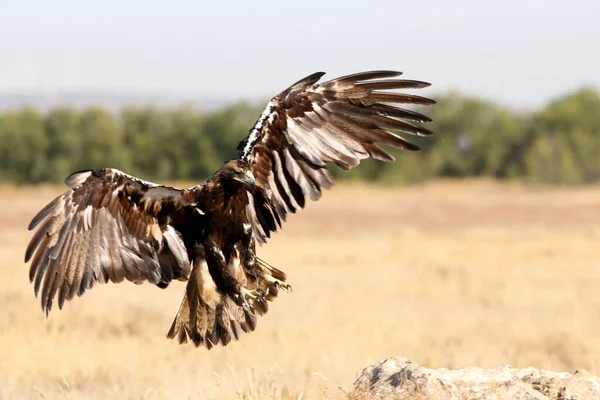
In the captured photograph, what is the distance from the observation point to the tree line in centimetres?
7400

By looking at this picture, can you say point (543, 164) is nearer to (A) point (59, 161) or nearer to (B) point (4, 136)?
(A) point (59, 161)

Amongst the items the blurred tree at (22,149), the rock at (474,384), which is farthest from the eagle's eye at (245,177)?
the blurred tree at (22,149)

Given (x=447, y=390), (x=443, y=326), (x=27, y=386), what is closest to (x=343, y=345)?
(x=443, y=326)

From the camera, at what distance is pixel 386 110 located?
23.5ft

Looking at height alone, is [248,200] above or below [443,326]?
above

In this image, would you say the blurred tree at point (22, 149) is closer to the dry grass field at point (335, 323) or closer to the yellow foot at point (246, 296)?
the dry grass field at point (335, 323)

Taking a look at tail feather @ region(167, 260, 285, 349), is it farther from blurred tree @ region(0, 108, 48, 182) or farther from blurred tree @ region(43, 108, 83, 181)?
blurred tree @ region(0, 108, 48, 182)

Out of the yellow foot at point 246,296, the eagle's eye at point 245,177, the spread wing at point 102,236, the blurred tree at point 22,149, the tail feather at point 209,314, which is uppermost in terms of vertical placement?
the eagle's eye at point 245,177

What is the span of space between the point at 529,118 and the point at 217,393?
269ft

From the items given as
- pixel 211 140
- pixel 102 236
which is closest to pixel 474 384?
pixel 102 236

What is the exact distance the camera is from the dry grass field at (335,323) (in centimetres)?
860

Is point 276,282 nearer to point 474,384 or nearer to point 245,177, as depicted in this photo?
point 245,177

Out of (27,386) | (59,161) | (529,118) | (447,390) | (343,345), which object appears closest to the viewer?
(447,390)

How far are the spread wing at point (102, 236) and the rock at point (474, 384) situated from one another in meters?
1.66
